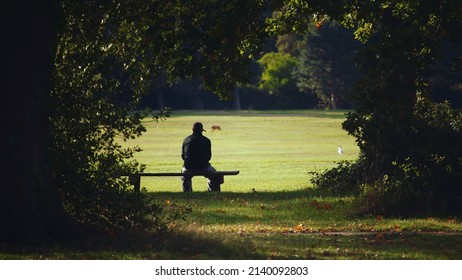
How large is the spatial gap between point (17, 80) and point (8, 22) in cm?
75

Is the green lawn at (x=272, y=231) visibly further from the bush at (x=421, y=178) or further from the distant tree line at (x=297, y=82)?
the distant tree line at (x=297, y=82)

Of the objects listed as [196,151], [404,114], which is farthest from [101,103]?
[196,151]

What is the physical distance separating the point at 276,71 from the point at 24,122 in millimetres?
106235

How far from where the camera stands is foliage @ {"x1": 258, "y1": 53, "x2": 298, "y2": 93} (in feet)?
387

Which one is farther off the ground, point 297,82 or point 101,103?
point 101,103

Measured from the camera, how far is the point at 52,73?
14695 mm

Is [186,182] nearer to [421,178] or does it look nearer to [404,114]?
[404,114]

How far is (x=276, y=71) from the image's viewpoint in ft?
391

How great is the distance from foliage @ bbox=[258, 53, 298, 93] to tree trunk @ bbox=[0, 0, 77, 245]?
104 metres

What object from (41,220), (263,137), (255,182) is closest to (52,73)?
(41,220)

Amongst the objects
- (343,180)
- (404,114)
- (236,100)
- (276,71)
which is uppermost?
(276,71)

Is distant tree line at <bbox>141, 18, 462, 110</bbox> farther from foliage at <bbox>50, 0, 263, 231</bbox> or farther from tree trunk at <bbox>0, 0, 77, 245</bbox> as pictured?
tree trunk at <bbox>0, 0, 77, 245</bbox>

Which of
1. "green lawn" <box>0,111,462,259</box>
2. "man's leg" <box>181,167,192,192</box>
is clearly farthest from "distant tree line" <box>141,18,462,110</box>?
"man's leg" <box>181,167,192,192</box>
